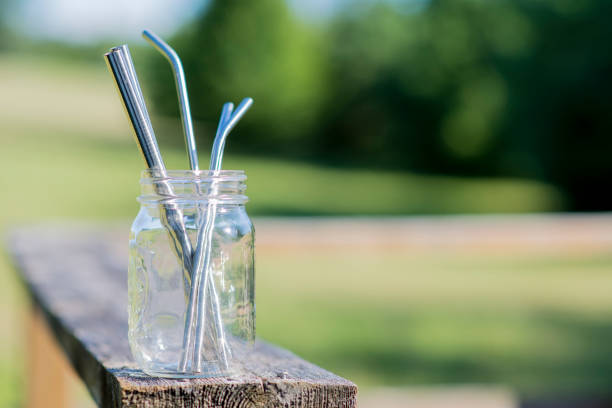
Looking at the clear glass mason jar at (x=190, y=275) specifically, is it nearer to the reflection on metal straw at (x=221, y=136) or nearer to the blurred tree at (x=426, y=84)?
the reflection on metal straw at (x=221, y=136)

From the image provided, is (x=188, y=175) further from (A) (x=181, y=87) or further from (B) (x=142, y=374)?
(B) (x=142, y=374)

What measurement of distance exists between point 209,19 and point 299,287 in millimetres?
16068

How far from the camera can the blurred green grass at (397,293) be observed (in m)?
4.64

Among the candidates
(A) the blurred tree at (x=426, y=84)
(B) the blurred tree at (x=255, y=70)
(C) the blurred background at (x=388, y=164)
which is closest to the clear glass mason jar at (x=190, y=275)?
(C) the blurred background at (x=388, y=164)

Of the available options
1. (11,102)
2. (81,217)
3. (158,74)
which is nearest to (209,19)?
Answer: (158,74)

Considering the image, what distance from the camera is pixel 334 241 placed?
710cm

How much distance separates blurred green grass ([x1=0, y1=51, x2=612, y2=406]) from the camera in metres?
4.64

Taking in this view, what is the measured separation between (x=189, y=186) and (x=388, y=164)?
19976 mm

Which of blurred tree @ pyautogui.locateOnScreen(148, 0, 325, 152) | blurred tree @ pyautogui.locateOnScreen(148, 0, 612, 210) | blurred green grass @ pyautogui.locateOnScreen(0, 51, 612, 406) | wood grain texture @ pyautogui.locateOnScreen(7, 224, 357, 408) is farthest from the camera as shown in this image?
blurred tree @ pyautogui.locateOnScreen(148, 0, 325, 152)

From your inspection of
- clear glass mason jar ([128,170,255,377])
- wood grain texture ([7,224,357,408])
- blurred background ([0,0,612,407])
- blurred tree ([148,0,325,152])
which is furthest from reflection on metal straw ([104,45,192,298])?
blurred tree ([148,0,325,152])

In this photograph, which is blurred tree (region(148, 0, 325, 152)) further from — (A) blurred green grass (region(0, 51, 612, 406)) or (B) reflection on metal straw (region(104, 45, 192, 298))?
(B) reflection on metal straw (region(104, 45, 192, 298))

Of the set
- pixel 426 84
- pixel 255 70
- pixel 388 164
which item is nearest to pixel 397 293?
pixel 426 84

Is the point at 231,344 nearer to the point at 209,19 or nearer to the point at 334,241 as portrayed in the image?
the point at 334,241

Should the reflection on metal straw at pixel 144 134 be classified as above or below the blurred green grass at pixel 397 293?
below
